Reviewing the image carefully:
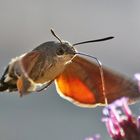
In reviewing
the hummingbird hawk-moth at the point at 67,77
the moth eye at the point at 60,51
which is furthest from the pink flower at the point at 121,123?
the moth eye at the point at 60,51

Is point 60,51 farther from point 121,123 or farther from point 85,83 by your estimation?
point 121,123

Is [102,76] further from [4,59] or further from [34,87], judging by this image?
[4,59]

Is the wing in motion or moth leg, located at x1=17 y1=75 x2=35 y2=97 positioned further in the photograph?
the wing in motion

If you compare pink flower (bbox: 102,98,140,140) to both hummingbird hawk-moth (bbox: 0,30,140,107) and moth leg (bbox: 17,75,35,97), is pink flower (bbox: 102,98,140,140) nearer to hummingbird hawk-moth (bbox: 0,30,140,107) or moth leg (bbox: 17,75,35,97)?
hummingbird hawk-moth (bbox: 0,30,140,107)

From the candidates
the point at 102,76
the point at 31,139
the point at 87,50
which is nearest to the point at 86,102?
the point at 102,76

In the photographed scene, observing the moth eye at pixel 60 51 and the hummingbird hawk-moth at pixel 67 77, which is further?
the moth eye at pixel 60 51

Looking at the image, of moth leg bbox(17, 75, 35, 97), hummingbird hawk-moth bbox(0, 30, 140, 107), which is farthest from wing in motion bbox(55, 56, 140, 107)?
moth leg bbox(17, 75, 35, 97)

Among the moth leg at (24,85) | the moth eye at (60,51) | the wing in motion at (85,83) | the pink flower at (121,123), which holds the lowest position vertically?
the pink flower at (121,123)

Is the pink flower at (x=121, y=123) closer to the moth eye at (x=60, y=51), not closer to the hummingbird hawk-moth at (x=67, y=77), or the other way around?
the hummingbird hawk-moth at (x=67, y=77)

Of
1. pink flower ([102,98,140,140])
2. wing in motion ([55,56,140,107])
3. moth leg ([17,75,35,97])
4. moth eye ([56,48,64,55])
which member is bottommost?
pink flower ([102,98,140,140])

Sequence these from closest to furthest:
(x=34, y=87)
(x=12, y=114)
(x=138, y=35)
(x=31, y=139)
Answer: (x=34, y=87)
(x=31, y=139)
(x=12, y=114)
(x=138, y=35)

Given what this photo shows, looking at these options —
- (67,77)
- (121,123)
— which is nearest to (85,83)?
(67,77)
